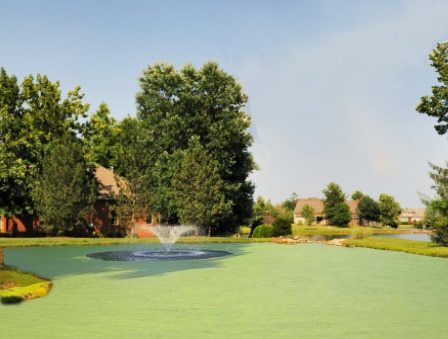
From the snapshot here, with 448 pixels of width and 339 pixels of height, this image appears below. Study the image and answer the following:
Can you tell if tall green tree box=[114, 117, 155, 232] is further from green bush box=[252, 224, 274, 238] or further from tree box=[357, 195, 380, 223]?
tree box=[357, 195, 380, 223]

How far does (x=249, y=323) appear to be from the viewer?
11.6 m

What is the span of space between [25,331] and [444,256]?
26.5 m

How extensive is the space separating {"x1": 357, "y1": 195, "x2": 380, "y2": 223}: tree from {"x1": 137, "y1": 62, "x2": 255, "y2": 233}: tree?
214 ft

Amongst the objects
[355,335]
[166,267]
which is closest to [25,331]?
[355,335]

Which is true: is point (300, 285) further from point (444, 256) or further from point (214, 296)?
point (444, 256)

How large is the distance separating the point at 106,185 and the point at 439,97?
35852 millimetres

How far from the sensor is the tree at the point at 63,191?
46906 millimetres

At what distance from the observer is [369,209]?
117062 mm

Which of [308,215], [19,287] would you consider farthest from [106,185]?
[308,215]

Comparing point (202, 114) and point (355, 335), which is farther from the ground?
point (202, 114)

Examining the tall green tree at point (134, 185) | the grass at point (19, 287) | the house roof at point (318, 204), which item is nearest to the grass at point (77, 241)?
the tall green tree at point (134, 185)

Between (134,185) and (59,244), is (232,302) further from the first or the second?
(134,185)

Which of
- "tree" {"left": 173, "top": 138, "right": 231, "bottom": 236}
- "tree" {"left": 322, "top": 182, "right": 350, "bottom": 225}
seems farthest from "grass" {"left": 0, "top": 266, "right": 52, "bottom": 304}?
"tree" {"left": 322, "top": 182, "right": 350, "bottom": 225}

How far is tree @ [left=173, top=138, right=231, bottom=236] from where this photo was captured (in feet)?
167
